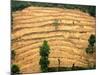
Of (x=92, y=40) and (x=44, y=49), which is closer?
(x=44, y=49)

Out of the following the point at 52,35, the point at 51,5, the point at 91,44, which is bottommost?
the point at 91,44

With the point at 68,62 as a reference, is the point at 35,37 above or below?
above

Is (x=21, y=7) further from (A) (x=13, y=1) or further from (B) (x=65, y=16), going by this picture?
(B) (x=65, y=16)

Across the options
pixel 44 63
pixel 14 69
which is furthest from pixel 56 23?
pixel 14 69

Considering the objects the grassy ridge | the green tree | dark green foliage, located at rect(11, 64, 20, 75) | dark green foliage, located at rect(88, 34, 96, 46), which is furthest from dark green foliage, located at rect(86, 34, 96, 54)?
dark green foliage, located at rect(11, 64, 20, 75)

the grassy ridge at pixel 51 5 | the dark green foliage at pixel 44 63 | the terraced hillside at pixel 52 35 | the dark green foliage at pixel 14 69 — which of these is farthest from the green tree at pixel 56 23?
the dark green foliage at pixel 14 69

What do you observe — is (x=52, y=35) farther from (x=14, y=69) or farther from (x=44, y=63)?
(x=14, y=69)
